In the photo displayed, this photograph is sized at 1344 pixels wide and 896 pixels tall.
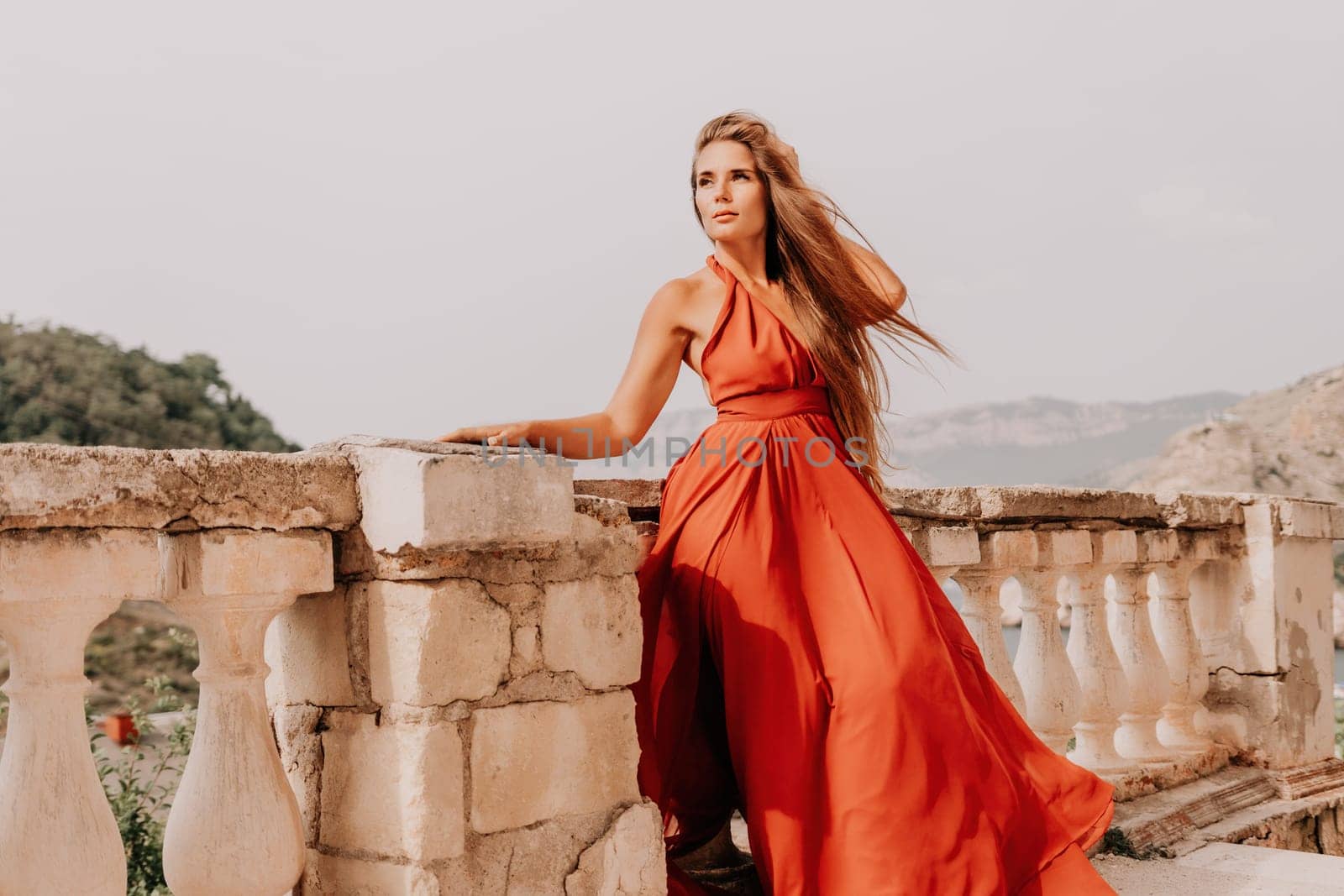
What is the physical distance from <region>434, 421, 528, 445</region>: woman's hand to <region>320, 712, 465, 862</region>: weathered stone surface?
1.77 feet

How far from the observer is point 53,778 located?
1.74 m

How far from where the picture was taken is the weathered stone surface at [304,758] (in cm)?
211

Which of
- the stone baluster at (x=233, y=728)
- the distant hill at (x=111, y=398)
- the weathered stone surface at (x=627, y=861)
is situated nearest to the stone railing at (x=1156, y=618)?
the weathered stone surface at (x=627, y=861)

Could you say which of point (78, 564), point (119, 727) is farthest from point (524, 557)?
point (119, 727)

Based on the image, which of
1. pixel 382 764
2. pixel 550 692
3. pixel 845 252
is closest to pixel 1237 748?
pixel 845 252

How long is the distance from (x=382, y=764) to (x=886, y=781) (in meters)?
0.93

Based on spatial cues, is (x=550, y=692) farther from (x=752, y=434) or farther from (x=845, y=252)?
(x=845, y=252)

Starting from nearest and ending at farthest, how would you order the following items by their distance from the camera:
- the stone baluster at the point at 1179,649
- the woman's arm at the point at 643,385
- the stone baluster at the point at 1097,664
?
the woman's arm at the point at 643,385 → the stone baluster at the point at 1097,664 → the stone baluster at the point at 1179,649

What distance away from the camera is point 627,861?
2217 mm

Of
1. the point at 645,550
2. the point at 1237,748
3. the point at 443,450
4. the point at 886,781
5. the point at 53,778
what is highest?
the point at 443,450

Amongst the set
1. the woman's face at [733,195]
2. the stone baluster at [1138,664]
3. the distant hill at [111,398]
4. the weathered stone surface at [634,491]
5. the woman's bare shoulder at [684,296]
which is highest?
the distant hill at [111,398]

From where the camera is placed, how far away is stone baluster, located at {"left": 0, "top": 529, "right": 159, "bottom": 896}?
170 centimetres

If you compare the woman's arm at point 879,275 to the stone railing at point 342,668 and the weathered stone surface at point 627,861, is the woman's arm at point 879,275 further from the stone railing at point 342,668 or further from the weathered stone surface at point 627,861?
the weathered stone surface at point 627,861

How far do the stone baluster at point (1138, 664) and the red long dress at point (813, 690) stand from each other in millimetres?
1554
